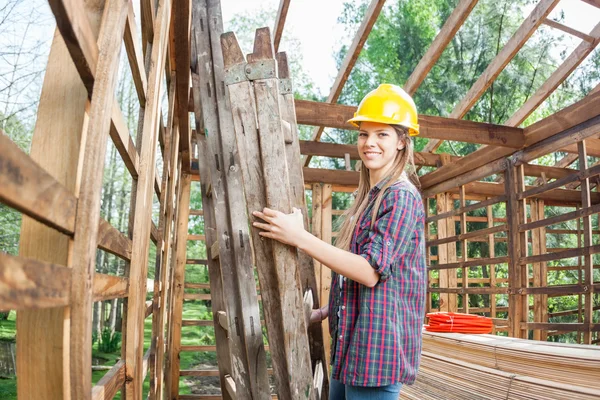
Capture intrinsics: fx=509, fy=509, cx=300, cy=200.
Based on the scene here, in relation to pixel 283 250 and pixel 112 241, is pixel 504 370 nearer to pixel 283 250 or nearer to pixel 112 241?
pixel 283 250

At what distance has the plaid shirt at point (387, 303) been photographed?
1518mm

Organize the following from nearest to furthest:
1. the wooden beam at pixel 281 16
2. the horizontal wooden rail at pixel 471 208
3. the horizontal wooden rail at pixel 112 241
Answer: the horizontal wooden rail at pixel 112 241, the wooden beam at pixel 281 16, the horizontal wooden rail at pixel 471 208

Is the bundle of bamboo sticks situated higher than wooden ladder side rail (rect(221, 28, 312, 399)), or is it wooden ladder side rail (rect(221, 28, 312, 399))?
wooden ladder side rail (rect(221, 28, 312, 399))

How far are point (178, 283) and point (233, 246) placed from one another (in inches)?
160

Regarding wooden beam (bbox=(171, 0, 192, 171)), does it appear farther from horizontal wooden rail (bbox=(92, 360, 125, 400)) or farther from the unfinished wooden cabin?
horizontal wooden rail (bbox=(92, 360, 125, 400))

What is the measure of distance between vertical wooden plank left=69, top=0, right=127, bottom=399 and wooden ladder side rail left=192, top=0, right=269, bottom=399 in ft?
3.40

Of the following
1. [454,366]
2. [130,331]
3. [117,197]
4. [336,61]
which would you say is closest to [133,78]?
[117,197]

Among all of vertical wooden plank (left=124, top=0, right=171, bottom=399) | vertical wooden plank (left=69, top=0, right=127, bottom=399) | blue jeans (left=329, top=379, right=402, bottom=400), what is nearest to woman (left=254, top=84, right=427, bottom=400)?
blue jeans (left=329, top=379, right=402, bottom=400)

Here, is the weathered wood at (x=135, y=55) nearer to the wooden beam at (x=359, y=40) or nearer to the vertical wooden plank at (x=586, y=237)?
the wooden beam at (x=359, y=40)

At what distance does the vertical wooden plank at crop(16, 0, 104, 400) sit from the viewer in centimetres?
78

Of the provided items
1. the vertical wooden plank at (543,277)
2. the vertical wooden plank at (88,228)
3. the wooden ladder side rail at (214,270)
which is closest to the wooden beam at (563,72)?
the vertical wooden plank at (543,277)

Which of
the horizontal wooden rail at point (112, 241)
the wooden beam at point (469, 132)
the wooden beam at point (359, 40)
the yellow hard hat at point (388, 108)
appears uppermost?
the wooden beam at point (359, 40)

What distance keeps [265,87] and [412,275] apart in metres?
0.76

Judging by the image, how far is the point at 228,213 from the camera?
2021mm
